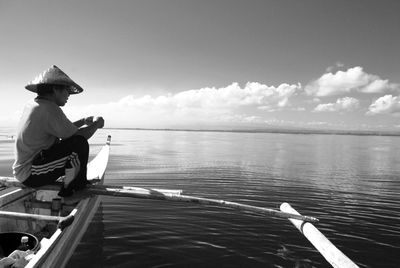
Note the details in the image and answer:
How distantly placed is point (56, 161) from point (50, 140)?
0.47m

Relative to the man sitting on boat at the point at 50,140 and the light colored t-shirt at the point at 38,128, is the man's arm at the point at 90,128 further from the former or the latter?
the light colored t-shirt at the point at 38,128

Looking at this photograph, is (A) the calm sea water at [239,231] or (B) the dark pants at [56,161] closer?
(B) the dark pants at [56,161]

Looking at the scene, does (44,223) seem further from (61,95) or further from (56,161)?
(61,95)

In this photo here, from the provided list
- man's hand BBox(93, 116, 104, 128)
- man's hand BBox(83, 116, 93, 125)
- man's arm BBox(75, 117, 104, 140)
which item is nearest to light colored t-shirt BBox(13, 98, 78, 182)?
man's arm BBox(75, 117, 104, 140)

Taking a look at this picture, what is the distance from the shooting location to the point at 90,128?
6.72 meters

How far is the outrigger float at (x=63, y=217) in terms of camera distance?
5.05 metres

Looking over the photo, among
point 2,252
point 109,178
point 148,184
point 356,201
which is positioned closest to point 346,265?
point 2,252

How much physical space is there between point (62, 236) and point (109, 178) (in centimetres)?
1499

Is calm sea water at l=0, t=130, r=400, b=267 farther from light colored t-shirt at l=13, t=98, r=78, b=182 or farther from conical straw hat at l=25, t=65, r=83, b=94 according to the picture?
conical straw hat at l=25, t=65, r=83, b=94

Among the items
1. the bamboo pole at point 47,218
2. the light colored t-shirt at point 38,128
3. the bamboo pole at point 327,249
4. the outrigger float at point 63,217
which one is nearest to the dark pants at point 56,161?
the light colored t-shirt at point 38,128

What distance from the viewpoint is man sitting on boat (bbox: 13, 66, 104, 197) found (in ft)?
19.4

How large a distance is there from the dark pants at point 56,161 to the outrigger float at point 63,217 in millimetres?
339

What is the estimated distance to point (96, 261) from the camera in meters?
7.26

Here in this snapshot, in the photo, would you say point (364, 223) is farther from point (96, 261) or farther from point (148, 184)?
point (148, 184)
